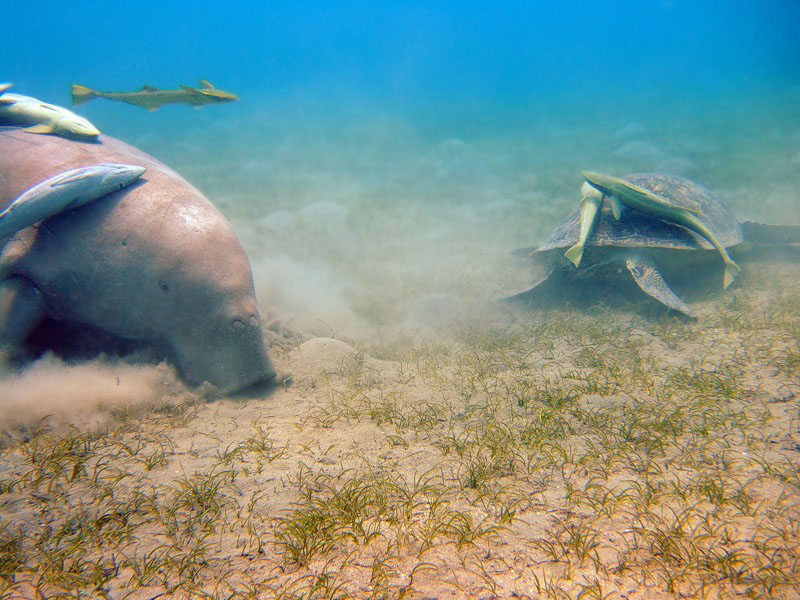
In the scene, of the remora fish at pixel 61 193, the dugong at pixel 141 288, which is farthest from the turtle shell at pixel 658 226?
the remora fish at pixel 61 193

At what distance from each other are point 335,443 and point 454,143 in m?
23.3

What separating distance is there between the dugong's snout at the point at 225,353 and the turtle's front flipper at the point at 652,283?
4.78m

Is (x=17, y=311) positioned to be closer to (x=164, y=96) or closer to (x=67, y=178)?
(x=67, y=178)

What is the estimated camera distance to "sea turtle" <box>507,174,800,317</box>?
16.9ft

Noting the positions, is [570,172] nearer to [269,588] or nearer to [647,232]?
[647,232]

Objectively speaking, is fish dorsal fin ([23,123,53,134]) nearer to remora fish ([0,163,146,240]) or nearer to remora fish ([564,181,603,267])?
remora fish ([0,163,146,240])

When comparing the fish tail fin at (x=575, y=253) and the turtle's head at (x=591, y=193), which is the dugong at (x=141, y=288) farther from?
the turtle's head at (x=591, y=193)

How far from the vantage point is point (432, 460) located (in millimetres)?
2611

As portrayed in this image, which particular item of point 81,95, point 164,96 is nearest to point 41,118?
point 81,95

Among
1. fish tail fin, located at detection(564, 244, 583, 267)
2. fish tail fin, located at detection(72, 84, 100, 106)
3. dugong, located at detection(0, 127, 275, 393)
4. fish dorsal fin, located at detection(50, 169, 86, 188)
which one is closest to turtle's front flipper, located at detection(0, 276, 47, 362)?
dugong, located at detection(0, 127, 275, 393)

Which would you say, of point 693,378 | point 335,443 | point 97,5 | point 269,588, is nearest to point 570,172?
point 693,378

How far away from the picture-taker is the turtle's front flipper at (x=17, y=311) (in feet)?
10.7

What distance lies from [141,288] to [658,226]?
6.32m

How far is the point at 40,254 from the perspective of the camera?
338cm
